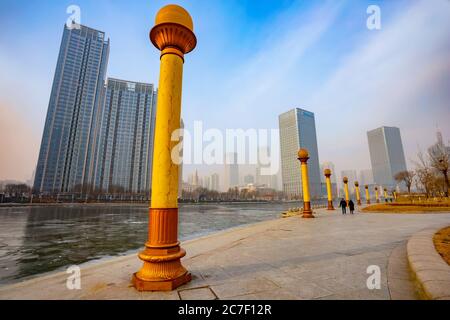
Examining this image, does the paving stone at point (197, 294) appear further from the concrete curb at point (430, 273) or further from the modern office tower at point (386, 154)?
the modern office tower at point (386, 154)

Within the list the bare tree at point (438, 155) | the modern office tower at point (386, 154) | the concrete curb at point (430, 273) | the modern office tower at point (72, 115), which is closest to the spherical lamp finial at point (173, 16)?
the concrete curb at point (430, 273)

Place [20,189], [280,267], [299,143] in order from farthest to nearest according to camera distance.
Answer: [299,143] < [20,189] < [280,267]

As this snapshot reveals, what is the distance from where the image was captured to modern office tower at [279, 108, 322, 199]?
140 metres

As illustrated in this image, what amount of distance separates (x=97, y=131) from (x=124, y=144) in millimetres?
13317

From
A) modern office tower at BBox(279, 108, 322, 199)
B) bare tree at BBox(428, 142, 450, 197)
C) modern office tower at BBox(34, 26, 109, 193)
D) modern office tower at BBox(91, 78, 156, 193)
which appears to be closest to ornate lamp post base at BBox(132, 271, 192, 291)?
bare tree at BBox(428, 142, 450, 197)

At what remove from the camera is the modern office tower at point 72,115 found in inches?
3556

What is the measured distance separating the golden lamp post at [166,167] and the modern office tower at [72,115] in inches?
4078

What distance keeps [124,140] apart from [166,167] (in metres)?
110

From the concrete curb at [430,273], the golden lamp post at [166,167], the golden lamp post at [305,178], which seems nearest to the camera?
the concrete curb at [430,273]

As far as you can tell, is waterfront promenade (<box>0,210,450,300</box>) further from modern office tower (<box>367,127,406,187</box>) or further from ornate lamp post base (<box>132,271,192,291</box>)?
modern office tower (<box>367,127,406,187</box>)
